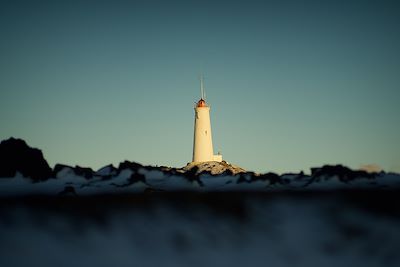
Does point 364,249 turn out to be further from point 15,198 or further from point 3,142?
point 3,142

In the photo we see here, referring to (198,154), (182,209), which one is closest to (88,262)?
(182,209)

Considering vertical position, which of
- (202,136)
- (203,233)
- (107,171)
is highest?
(202,136)

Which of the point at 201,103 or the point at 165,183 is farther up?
the point at 201,103

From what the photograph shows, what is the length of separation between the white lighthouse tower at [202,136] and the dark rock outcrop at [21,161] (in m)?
49.2

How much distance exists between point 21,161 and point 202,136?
51320 millimetres

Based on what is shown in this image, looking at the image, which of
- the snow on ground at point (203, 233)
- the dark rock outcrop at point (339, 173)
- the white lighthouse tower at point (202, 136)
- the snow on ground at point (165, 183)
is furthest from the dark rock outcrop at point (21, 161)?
the white lighthouse tower at point (202, 136)

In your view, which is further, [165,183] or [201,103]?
[201,103]

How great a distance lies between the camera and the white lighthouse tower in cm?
6050

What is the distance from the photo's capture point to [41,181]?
878 centimetres

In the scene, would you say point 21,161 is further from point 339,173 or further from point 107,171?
point 339,173

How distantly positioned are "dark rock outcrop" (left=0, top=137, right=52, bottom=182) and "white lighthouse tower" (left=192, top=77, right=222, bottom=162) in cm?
4919

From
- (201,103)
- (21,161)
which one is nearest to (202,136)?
(201,103)

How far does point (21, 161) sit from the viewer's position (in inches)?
413

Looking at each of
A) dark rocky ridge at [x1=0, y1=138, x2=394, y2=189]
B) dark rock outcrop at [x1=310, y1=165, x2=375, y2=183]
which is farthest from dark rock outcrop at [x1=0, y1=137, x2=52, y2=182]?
dark rock outcrop at [x1=310, y1=165, x2=375, y2=183]
